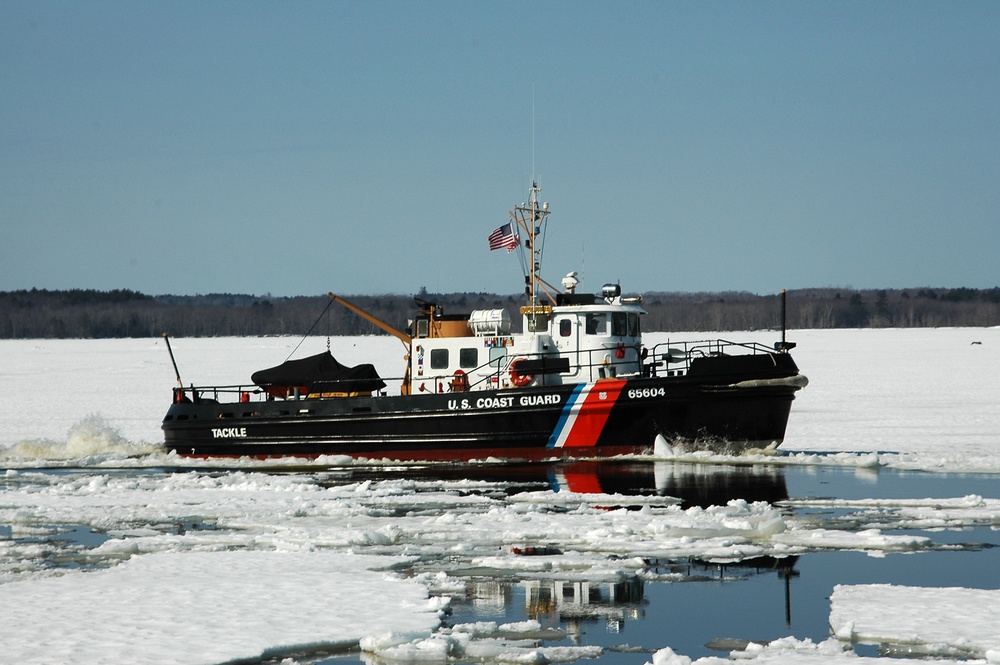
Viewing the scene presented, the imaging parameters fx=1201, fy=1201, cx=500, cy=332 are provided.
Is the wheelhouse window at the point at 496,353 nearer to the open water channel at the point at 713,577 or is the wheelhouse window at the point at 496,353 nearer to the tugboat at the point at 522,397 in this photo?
the tugboat at the point at 522,397

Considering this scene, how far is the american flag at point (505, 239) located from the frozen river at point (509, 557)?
4457mm

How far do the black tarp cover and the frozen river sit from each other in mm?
1660

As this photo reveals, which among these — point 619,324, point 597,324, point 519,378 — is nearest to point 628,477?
point 519,378

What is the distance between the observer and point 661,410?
20.5 meters

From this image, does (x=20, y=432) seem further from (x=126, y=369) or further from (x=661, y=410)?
(x=126, y=369)

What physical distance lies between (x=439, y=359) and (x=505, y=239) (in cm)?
255

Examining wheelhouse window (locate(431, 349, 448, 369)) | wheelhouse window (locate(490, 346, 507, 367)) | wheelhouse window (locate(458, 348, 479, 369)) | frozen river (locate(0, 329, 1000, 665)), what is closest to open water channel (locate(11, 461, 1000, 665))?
frozen river (locate(0, 329, 1000, 665))

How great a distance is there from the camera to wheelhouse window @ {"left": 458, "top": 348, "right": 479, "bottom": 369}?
2211 centimetres

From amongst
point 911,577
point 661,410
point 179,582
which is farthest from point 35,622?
point 661,410

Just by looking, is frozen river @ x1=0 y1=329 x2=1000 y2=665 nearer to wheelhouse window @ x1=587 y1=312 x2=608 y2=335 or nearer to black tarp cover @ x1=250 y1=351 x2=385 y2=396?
black tarp cover @ x1=250 y1=351 x2=385 y2=396

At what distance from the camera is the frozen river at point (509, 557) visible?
878 centimetres

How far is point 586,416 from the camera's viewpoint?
20594 mm

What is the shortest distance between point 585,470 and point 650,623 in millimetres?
10229

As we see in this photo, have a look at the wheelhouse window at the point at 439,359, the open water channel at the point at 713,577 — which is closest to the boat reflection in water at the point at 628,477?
the open water channel at the point at 713,577
